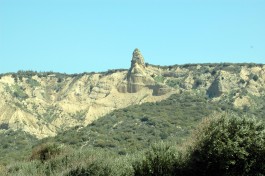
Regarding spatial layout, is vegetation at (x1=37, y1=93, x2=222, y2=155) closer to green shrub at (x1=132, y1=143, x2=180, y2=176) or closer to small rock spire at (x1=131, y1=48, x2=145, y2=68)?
small rock spire at (x1=131, y1=48, x2=145, y2=68)

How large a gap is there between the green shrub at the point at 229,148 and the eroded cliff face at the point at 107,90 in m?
81.0

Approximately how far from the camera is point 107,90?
136000 mm

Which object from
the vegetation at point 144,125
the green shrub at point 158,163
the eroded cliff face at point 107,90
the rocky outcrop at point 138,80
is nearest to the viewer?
the green shrub at point 158,163

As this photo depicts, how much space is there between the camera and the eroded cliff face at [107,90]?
113812mm

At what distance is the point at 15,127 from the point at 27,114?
710cm

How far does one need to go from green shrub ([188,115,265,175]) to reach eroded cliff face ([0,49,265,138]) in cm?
8096

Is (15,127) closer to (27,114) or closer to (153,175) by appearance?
(27,114)

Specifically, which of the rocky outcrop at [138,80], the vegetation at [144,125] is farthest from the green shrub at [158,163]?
the rocky outcrop at [138,80]

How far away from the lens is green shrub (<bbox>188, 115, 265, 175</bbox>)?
26469 mm

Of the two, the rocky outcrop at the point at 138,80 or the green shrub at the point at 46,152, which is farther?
the rocky outcrop at the point at 138,80

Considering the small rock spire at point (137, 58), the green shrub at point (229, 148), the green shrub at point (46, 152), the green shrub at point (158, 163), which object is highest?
the small rock spire at point (137, 58)

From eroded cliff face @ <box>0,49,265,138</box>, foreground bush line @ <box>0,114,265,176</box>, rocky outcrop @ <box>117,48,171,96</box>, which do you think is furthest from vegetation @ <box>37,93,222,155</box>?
foreground bush line @ <box>0,114,265,176</box>

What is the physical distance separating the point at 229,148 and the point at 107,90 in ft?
362

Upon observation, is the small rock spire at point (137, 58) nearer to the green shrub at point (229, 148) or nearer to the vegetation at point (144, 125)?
the vegetation at point (144, 125)
